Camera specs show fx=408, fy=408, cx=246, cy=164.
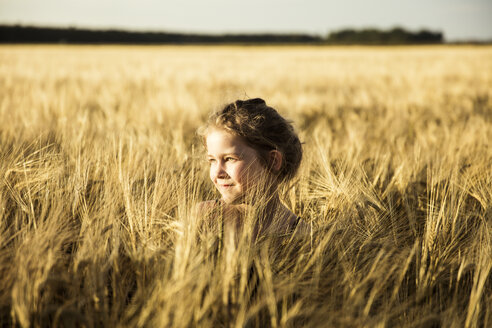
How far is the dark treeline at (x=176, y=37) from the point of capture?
43.5 m

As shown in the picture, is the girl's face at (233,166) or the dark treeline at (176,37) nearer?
the girl's face at (233,166)

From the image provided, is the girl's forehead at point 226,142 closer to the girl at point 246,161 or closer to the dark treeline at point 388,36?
the girl at point 246,161

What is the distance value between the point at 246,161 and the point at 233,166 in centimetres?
4

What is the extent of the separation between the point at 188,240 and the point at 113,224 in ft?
0.77

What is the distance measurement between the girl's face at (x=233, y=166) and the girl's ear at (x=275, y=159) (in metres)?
0.05

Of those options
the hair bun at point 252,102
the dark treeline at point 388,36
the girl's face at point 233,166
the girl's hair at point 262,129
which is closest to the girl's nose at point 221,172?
the girl's face at point 233,166

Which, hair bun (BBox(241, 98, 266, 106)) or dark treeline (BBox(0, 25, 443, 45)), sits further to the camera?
dark treeline (BBox(0, 25, 443, 45))

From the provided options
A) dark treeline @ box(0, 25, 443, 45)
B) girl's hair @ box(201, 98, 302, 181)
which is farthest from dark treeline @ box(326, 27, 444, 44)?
girl's hair @ box(201, 98, 302, 181)

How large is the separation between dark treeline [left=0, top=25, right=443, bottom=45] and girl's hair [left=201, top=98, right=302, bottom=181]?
147 ft

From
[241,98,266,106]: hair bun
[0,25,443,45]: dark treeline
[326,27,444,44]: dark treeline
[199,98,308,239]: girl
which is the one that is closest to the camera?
[199,98,308,239]: girl

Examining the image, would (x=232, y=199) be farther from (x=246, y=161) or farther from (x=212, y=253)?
(x=212, y=253)

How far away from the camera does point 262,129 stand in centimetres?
128

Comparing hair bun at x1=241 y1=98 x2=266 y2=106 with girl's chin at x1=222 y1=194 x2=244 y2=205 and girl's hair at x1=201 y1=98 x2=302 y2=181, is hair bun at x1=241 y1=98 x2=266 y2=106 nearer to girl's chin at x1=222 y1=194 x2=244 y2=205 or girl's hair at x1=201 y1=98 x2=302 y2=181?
girl's hair at x1=201 y1=98 x2=302 y2=181

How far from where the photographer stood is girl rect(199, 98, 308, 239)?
48.7 inches
